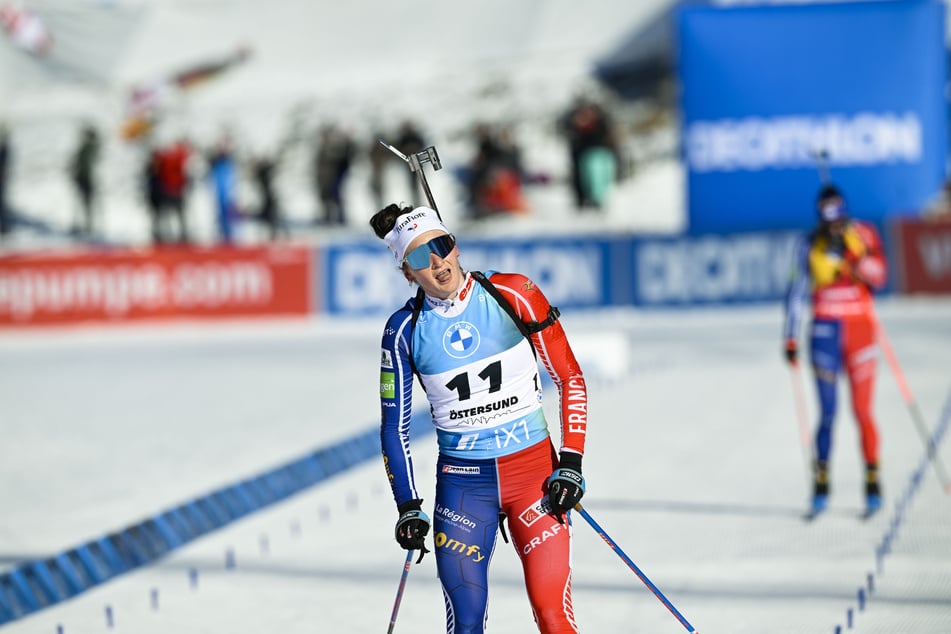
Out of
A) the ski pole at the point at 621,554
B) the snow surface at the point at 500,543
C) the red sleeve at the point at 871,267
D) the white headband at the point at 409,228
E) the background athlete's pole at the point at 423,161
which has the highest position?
the background athlete's pole at the point at 423,161

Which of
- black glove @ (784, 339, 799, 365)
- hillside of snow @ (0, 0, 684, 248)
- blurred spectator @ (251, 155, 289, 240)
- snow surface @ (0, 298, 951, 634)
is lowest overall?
snow surface @ (0, 298, 951, 634)

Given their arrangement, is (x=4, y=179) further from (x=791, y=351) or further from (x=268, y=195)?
(x=791, y=351)

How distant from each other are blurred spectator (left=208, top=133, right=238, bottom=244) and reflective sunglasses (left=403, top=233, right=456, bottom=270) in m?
22.1

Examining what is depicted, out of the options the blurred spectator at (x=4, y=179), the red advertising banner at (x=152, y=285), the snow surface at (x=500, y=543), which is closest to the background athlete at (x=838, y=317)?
the snow surface at (x=500, y=543)

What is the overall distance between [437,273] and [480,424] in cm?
63

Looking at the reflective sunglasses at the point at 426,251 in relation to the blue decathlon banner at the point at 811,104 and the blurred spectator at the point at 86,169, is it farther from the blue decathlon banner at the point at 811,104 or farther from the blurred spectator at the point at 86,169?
the blurred spectator at the point at 86,169

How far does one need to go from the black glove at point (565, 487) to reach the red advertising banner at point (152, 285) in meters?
19.6

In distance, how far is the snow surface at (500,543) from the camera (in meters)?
7.13

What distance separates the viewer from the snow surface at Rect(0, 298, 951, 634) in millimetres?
7129

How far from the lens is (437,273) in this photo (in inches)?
203

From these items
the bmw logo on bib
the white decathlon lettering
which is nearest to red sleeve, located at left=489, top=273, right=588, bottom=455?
the bmw logo on bib

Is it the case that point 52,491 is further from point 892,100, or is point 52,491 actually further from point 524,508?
point 892,100

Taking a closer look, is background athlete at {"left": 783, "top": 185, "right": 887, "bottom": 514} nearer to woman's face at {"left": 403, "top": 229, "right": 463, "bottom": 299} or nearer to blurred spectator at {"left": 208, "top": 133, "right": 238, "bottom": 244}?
woman's face at {"left": 403, "top": 229, "right": 463, "bottom": 299}

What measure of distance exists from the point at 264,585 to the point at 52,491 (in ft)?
13.0
